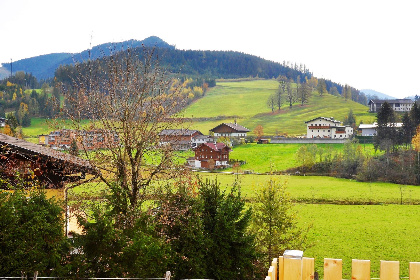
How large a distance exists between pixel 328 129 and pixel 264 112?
158ft

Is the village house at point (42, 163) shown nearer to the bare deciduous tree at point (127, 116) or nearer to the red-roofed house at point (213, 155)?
the bare deciduous tree at point (127, 116)

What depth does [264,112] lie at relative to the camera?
148 m

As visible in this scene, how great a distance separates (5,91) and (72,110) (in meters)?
162

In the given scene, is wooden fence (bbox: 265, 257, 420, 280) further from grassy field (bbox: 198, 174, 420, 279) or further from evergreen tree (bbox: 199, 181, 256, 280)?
grassy field (bbox: 198, 174, 420, 279)

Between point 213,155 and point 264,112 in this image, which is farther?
point 264,112

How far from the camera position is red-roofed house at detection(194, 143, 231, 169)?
250ft

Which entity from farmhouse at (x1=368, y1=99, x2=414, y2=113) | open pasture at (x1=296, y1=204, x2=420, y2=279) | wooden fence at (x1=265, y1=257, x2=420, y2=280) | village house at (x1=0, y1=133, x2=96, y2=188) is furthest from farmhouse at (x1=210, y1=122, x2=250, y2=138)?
wooden fence at (x1=265, y1=257, x2=420, y2=280)

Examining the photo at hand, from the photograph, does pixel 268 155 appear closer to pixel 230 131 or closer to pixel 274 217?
pixel 230 131

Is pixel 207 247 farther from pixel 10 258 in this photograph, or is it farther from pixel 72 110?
pixel 72 110

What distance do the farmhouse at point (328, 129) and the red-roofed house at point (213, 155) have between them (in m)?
29.7

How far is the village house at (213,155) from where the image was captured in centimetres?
7619

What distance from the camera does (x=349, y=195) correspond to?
162 feet

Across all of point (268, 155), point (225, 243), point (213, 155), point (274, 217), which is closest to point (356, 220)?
point (274, 217)

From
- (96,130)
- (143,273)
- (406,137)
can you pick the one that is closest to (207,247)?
(143,273)
